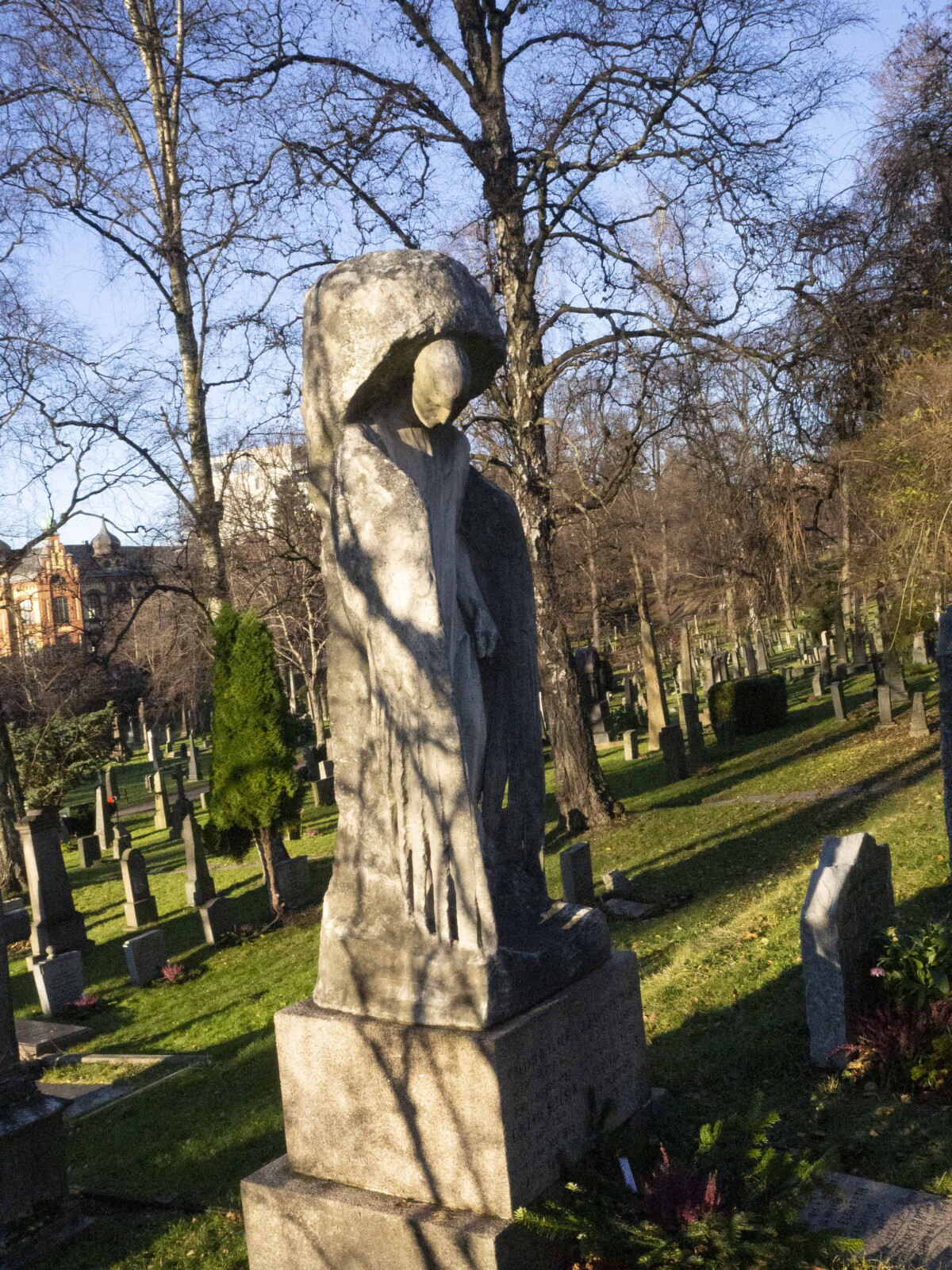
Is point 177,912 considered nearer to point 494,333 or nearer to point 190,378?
point 190,378

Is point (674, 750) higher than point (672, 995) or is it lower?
higher

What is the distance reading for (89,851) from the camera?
21156 mm

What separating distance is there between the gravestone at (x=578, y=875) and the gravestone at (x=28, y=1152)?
205 inches

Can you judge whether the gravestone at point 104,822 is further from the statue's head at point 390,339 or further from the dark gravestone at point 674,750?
the statue's head at point 390,339

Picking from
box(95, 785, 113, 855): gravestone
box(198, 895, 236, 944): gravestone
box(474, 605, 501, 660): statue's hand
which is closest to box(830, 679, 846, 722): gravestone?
box(198, 895, 236, 944): gravestone

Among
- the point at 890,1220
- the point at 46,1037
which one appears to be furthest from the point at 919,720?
the point at 890,1220

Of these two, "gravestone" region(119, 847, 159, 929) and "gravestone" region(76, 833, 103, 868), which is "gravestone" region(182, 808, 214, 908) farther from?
"gravestone" region(76, 833, 103, 868)

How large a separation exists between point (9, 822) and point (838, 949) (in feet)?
54.9

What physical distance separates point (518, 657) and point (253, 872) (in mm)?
14195

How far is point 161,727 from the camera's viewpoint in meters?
57.3

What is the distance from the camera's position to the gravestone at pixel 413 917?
3.50 m

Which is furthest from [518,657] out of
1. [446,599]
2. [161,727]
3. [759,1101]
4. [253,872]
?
[161,727]

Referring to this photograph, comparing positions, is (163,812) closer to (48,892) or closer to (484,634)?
(48,892)

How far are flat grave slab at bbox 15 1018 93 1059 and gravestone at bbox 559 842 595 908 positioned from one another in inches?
190
